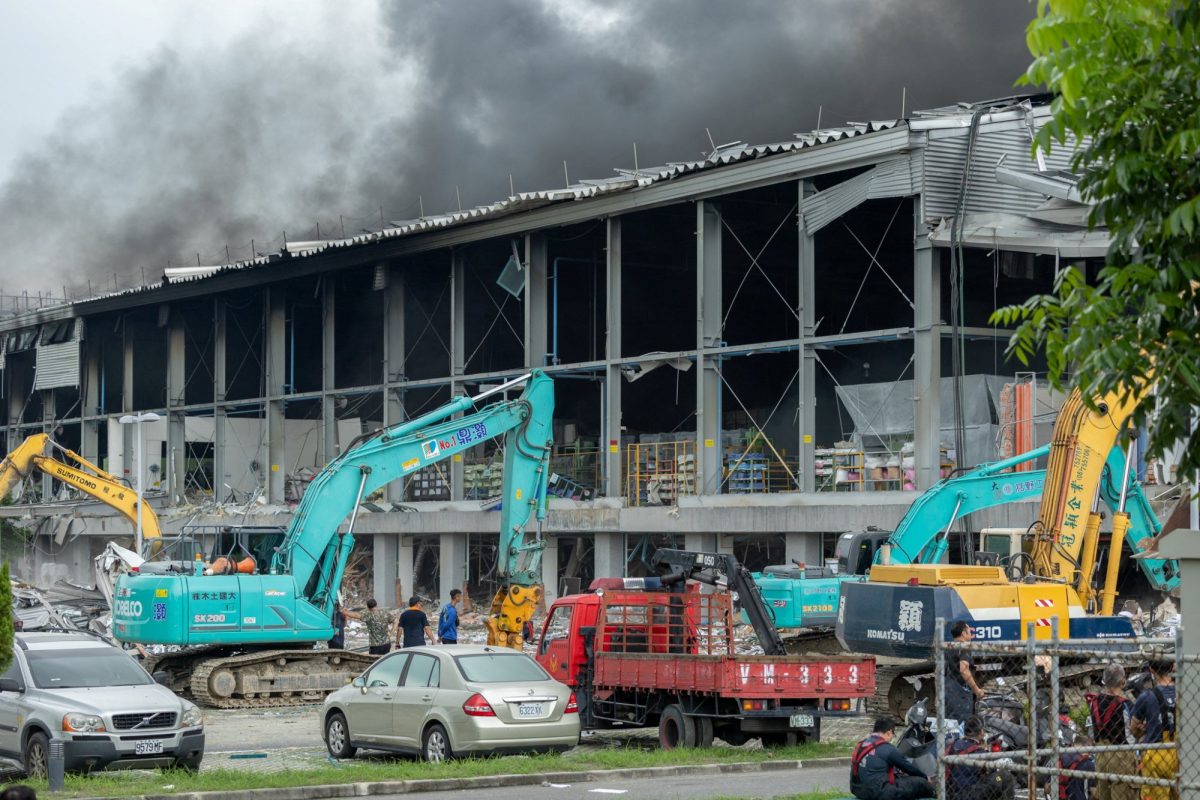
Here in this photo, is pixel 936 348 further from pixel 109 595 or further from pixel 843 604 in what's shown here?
pixel 109 595

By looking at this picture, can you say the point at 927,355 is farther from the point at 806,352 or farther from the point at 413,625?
the point at 413,625

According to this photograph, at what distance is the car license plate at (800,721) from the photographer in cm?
1918

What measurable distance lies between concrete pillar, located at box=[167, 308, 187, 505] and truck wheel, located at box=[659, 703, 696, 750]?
43.6 meters

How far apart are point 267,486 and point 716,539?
846 inches

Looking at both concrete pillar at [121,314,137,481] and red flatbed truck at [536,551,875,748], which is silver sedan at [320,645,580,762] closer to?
red flatbed truck at [536,551,875,748]

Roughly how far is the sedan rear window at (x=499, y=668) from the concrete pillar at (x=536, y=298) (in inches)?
1108

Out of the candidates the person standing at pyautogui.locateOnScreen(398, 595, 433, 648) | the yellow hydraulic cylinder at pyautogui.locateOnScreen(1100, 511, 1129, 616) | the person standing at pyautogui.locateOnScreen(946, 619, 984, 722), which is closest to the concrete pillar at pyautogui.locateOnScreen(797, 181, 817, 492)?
the yellow hydraulic cylinder at pyautogui.locateOnScreen(1100, 511, 1129, 616)

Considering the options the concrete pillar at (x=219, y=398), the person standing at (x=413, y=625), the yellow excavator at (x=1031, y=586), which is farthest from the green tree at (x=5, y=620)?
the concrete pillar at (x=219, y=398)

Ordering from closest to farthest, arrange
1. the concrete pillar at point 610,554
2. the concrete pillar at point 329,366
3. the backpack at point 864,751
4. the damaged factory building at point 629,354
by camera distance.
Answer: the backpack at point 864,751 < the damaged factory building at point 629,354 < the concrete pillar at point 610,554 < the concrete pillar at point 329,366

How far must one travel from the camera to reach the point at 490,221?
46188mm

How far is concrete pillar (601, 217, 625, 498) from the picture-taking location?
143ft

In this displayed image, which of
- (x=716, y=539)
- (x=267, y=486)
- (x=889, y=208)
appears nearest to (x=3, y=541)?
(x=267, y=486)

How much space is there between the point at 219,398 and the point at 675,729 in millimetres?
41556

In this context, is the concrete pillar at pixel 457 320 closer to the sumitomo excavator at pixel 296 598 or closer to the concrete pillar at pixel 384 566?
the concrete pillar at pixel 384 566
